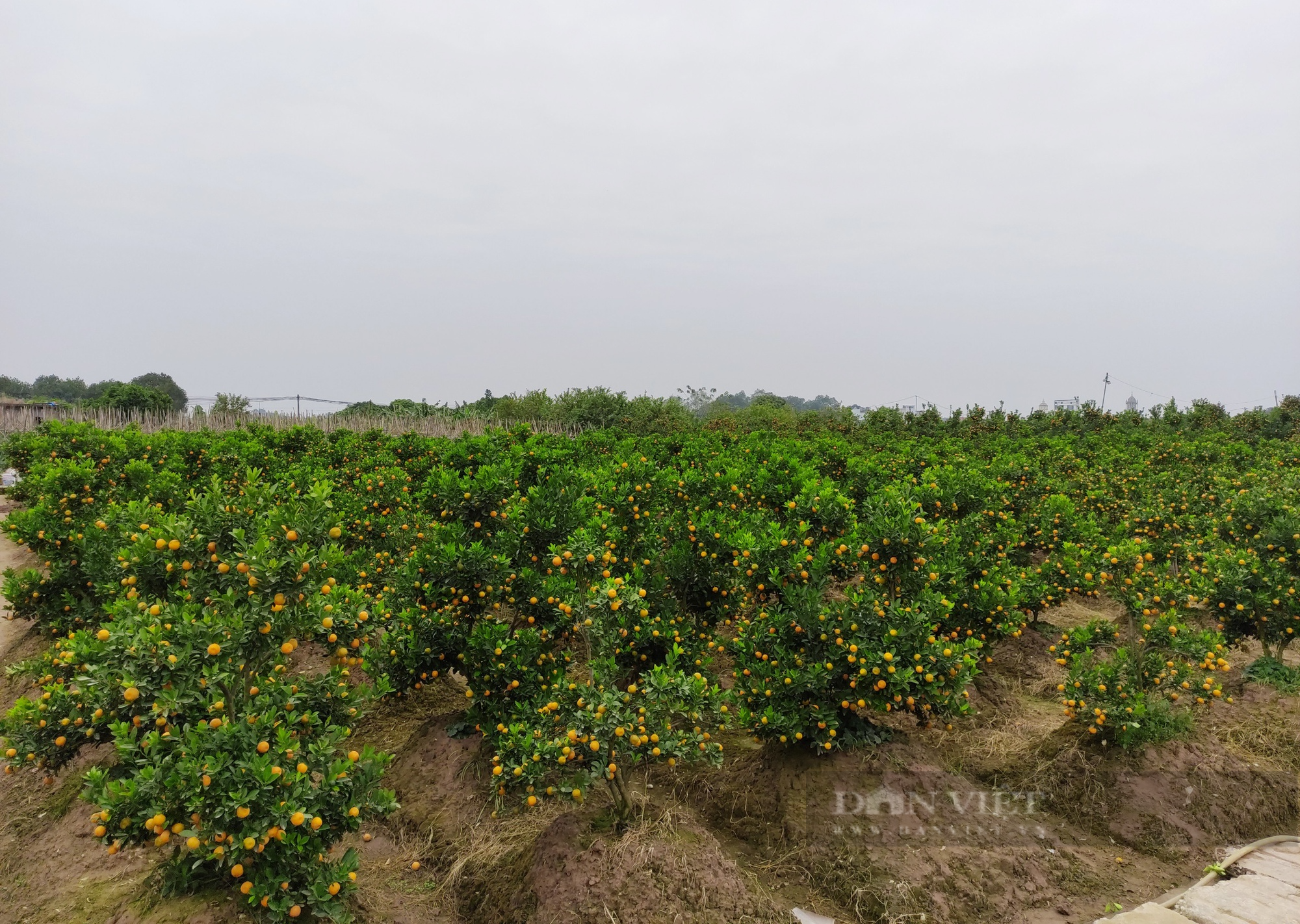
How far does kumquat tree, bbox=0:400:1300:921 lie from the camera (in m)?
3.31

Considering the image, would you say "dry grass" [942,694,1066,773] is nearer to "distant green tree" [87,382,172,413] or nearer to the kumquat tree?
the kumquat tree

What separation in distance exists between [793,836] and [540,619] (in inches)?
97.8

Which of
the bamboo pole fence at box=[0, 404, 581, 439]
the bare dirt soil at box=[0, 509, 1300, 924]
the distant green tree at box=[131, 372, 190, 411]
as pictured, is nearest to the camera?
the bare dirt soil at box=[0, 509, 1300, 924]

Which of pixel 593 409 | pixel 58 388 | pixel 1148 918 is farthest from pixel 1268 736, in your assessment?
pixel 58 388

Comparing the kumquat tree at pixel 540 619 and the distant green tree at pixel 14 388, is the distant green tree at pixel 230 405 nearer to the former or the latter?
the kumquat tree at pixel 540 619

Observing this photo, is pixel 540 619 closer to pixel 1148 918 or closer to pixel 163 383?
pixel 1148 918

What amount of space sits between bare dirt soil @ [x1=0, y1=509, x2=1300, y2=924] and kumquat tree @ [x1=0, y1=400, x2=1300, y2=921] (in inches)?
10.0

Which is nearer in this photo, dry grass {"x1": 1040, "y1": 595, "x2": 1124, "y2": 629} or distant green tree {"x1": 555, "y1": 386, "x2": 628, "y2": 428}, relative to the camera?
dry grass {"x1": 1040, "y1": 595, "x2": 1124, "y2": 629}

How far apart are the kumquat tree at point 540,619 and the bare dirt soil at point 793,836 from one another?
0.83ft

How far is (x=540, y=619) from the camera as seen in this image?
18.3 ft

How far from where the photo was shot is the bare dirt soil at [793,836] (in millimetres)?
4266

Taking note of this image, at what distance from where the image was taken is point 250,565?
346 centimetres

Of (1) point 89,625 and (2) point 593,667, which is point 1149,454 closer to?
(2) point 593,667

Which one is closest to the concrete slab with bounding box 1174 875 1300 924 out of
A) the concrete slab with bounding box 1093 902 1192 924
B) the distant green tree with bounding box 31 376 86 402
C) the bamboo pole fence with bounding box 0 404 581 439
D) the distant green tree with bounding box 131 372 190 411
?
the concrete slab with bounding box 1093 902 1192 924
